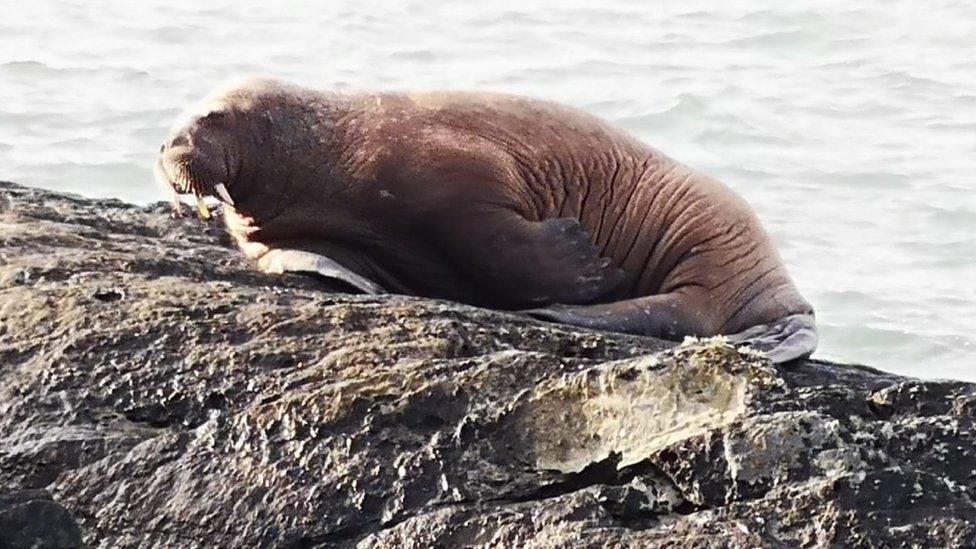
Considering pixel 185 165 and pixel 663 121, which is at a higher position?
pixel 185 165

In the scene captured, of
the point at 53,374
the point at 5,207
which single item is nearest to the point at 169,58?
the point at 5,207

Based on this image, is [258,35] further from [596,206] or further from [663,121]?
[596,206]

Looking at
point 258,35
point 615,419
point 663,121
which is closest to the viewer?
point 615,419

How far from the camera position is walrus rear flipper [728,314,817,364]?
557 centimetres

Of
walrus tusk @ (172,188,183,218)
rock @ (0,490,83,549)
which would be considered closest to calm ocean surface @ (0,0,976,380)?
walrus tusk @ (172,188,183,218)

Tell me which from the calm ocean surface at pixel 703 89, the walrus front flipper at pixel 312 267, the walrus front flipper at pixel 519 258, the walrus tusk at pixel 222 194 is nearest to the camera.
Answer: the walrus front flipper at pixel 312 267

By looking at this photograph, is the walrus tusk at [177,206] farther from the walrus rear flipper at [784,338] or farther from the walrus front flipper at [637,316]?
the walrus rear flipper at [784,338]

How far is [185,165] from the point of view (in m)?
6.13

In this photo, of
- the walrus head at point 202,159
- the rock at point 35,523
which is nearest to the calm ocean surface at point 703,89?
the walrus head at point 202,159

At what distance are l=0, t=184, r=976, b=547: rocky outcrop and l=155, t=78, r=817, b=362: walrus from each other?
1166 millimetres

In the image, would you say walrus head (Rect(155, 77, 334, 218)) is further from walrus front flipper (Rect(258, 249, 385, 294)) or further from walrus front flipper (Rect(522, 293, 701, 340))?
walrus front flipper (Rect(522, 293, 701, 340))

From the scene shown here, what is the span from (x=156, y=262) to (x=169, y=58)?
45.8 feet

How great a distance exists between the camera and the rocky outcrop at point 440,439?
3814 millimetres

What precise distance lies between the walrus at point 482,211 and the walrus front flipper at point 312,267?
0.01 m
